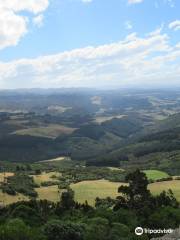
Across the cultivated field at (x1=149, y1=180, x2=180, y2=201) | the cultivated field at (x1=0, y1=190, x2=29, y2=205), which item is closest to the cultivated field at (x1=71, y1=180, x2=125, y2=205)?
the cultivated field at (x1=149, y1=180, x2=180, y2=201)

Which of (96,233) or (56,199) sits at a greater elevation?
(96,233)

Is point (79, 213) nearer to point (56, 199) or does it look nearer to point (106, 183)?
point (56, 199)

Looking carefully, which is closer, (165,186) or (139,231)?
(139,231)

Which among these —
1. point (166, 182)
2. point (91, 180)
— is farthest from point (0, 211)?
point (91, 180)

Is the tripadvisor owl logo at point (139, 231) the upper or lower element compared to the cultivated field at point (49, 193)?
upper

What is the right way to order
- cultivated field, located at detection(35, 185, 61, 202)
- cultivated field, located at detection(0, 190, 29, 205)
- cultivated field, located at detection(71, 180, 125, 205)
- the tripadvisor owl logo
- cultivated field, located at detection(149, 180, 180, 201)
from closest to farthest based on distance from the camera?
1. the tripadvisor owl logo
2. cultivated field, located at detection(0, 190, 29, 205)
3. cultivated field, located at detection(149, 180, 180, 201)
4. cultivated field, located at detection(71, 180, 125, 205)
5. cultivated field, located at detection(35, 185, 61, 202)

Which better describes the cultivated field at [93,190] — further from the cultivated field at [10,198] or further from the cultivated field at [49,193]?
the cultivated field at [10,198]

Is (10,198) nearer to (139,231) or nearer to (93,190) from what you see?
(93,190)

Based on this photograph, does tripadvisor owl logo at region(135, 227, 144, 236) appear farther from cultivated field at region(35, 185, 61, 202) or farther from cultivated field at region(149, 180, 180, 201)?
cultivated field at region(35, 185, 61, 202)

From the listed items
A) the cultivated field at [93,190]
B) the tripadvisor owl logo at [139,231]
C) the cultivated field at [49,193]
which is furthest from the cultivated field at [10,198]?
the tripadvisor owl logo at [139,231]

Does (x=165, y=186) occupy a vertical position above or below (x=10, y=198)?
above

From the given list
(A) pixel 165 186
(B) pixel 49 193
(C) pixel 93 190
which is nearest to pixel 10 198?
(B) pixel 49 193
